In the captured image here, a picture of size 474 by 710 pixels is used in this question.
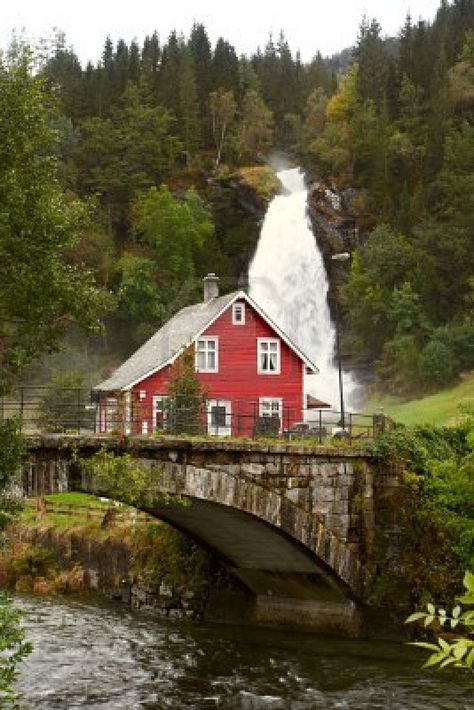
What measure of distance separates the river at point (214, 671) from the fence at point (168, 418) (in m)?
6.05

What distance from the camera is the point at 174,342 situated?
4828 centimetres

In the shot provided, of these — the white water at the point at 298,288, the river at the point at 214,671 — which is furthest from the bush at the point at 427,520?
the white water at the point at 298,288

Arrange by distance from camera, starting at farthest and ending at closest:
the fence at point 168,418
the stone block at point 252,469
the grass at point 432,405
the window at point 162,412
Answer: the grass at point 432,405 < the window at point 162,412 < the stone block at point 252,469 < the fence at point 168,418

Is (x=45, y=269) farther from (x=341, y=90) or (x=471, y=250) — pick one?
(x=341, y=90)

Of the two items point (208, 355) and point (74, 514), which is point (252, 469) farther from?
point (208, 355)

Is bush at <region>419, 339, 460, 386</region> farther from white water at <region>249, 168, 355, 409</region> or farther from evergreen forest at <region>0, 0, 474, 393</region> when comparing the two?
white water at <region>249, 168, 355, 409</region>

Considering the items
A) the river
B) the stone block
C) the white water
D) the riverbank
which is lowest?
the river

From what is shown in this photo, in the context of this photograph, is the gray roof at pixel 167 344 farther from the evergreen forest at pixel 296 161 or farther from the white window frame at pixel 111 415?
the evergreen forest at pixel 296 161

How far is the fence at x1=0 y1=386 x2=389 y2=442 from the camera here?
76.6 feet

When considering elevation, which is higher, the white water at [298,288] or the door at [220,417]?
the white water at [298,288]

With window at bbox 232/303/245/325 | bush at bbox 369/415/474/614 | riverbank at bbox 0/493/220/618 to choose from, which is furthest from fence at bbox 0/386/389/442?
window at bbox 232/303/245/325

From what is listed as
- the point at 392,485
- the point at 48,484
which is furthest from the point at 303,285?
the point at 48,484

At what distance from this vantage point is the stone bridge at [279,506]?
2409cm

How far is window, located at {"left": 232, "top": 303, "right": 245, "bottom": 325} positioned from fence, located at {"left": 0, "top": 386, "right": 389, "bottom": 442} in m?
4.16
